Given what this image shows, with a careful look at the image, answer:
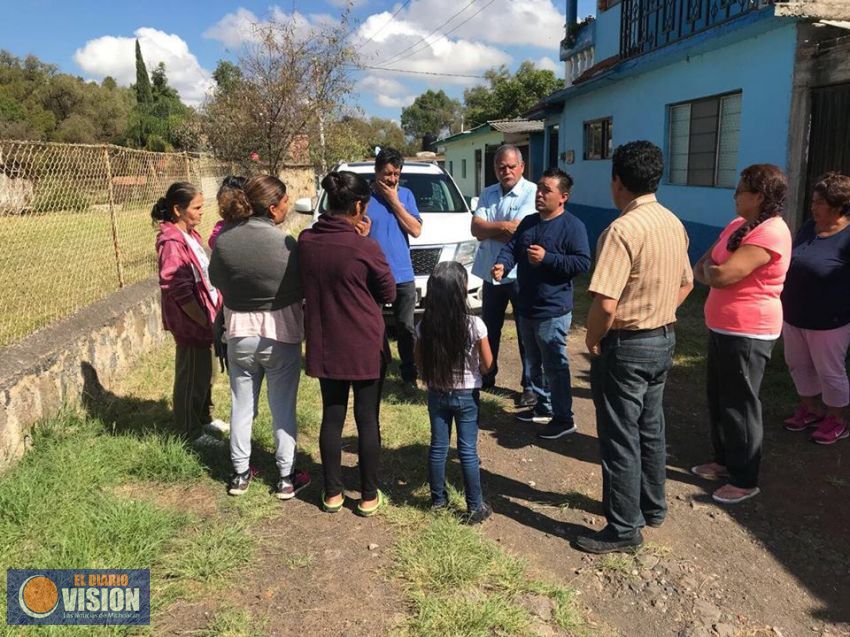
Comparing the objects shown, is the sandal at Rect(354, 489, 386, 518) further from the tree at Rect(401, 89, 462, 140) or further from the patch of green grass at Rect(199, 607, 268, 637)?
the tree at Rect(401, 89, 462, 140)

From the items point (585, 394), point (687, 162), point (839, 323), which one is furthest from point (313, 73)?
point (839, 323)

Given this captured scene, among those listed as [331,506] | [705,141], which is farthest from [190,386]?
[705,141]

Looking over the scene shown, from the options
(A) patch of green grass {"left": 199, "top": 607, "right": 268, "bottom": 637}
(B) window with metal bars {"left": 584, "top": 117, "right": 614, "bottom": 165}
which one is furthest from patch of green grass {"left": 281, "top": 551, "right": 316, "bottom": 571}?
(B) window with metal bars {"left": 584, "top": 117, "right": 614, "bottom": 165}

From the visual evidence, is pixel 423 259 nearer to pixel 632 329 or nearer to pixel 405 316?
pixel 405 316

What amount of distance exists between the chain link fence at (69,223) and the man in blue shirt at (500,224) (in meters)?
3.34

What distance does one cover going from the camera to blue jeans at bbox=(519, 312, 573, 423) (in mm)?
3803

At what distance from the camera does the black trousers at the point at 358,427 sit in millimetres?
2998

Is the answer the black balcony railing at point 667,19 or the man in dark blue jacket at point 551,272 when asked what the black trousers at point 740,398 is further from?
the black balcony railing at point 667,19

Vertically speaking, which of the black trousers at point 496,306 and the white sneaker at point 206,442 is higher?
the black trousers at point 496,306

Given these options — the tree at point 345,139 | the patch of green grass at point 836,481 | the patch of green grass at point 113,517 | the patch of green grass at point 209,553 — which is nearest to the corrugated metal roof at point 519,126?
the tree at point 345,139

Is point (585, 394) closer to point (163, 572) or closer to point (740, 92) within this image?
point (163, 572)

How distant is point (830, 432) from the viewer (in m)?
3.80

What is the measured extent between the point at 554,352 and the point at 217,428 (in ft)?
7.72

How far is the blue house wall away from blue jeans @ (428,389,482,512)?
5.77m
